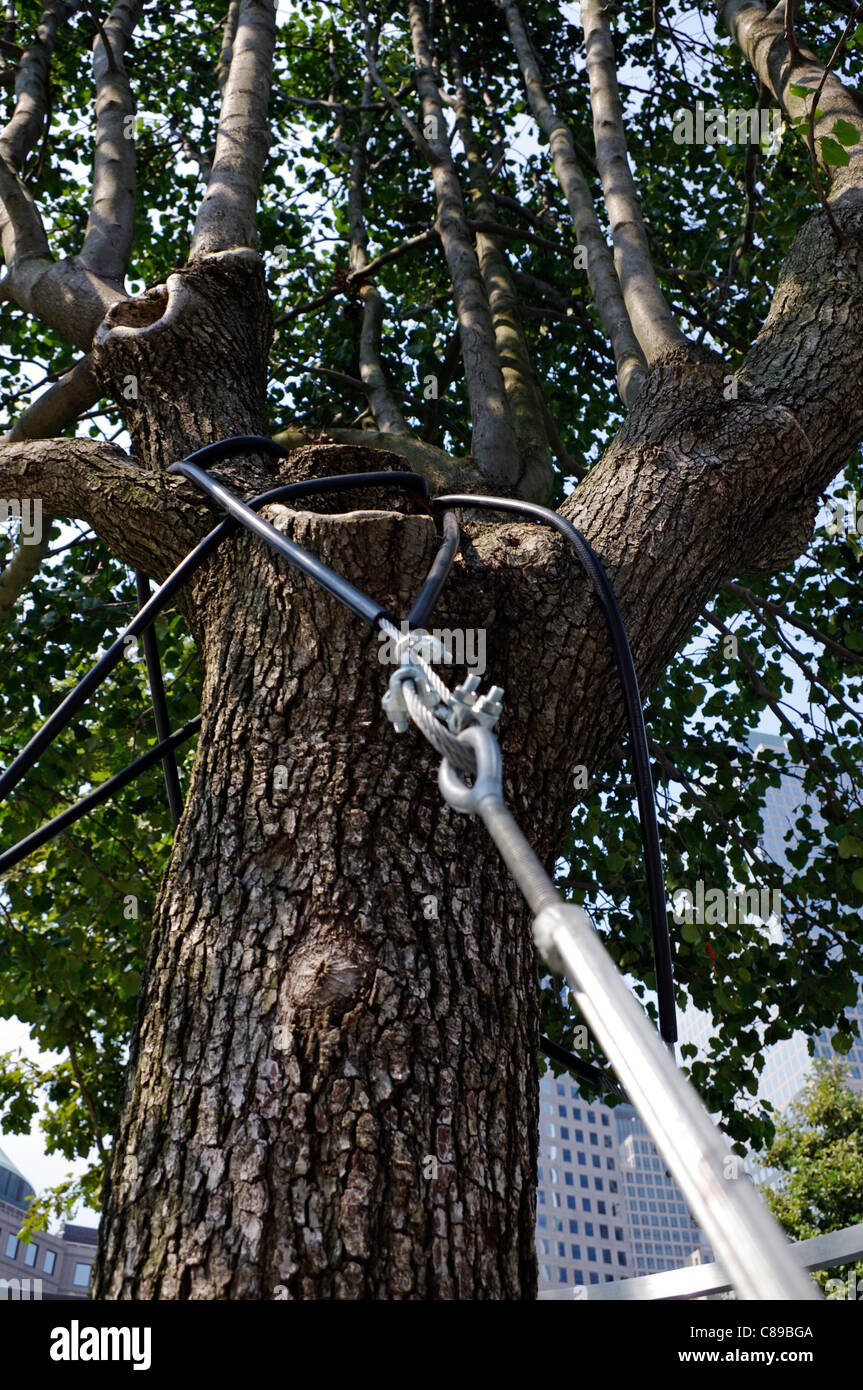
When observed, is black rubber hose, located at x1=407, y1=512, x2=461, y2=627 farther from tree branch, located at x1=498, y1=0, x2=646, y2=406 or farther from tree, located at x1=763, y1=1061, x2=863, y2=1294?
tree, located at x1=763, y1=1061, x2=863, y2=1294

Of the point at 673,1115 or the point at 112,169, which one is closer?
the point at 673,1115

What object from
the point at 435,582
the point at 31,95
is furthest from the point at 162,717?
the point at 31,95

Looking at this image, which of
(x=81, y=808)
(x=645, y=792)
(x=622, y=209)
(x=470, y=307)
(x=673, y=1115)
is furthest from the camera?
(x=470, y=307)

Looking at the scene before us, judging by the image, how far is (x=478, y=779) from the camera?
2.75ft

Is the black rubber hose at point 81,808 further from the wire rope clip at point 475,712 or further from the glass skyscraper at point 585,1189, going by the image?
the glass skyscraper at point 585,1189

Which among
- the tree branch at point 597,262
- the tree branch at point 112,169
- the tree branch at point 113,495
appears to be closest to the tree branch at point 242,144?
the tree branch at point 112,169

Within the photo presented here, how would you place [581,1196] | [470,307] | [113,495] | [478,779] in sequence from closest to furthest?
[478,779], [113,495], [470,307], [581,1196]

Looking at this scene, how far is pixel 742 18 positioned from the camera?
387 centimetres

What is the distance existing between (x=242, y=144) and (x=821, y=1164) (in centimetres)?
1937

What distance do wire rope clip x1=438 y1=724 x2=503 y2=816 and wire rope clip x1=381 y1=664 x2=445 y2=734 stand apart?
0.30 feet

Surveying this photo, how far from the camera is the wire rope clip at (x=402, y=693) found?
101cm

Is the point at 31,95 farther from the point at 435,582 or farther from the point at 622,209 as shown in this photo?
→ the point at 435,582

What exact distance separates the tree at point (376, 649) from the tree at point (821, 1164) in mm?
14796

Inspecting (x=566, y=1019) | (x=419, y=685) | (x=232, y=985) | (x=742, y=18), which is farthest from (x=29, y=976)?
(x=742, y=18)
